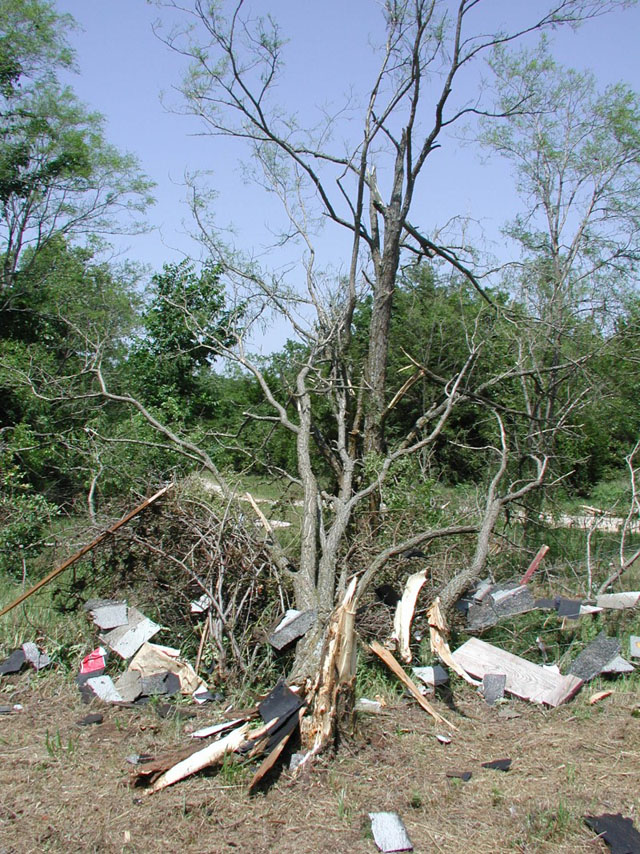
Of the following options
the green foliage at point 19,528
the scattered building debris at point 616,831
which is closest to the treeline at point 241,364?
the green foliage at point 19,528

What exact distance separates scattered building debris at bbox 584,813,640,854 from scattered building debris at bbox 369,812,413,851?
775mm

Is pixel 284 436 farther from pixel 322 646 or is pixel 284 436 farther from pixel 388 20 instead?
pixel 322 646

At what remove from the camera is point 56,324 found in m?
12.3

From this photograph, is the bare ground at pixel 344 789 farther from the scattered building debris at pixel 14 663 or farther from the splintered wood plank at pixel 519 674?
the scattered building debris at pixel 14 663

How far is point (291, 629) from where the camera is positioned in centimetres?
455

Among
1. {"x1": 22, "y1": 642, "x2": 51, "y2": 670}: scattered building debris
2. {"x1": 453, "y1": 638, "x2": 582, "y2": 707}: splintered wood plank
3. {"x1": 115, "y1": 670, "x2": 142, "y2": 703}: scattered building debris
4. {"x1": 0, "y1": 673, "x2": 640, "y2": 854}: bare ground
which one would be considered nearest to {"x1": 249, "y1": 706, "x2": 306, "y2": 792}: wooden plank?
{"x1": 0, "y1": 673, "x2": 640, "y2": 854}: bare ground

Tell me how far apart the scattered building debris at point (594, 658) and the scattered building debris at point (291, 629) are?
68.7 inches

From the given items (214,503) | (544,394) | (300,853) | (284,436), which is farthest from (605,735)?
(284,436)

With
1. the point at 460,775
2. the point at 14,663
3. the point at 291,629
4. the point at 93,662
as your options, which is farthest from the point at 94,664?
the point at 460,775

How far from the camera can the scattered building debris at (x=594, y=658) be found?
4688 millimetres

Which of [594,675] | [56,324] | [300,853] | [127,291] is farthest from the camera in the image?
[127,291]

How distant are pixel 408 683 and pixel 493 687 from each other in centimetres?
62

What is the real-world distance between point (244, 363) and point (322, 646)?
14.2 feet

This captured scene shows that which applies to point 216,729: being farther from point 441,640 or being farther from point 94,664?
point 441,640
